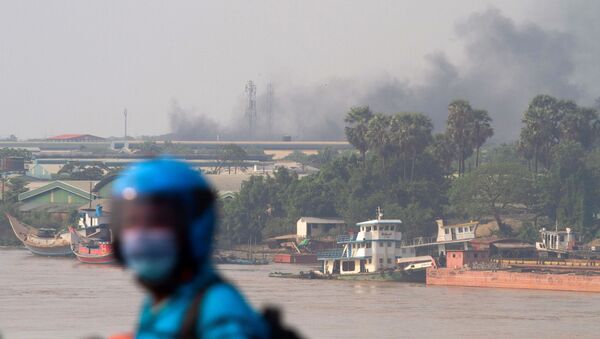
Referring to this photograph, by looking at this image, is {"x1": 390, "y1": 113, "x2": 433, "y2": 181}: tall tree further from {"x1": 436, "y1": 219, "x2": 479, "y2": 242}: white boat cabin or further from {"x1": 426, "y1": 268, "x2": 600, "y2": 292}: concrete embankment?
{"x1": 426, "y1": 268, "x2": 600, "y2": 292}: concrete embankment

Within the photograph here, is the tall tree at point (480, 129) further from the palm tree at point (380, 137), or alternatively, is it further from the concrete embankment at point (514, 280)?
the concrete embankment at point (514, 280)

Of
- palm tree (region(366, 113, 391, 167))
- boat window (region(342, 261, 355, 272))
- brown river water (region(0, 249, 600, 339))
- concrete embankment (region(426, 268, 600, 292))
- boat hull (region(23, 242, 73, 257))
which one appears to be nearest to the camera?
brown river water (region(0, 249, 600, 339))

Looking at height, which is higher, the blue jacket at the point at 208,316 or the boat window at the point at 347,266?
the blue jacket at the point at 208,316

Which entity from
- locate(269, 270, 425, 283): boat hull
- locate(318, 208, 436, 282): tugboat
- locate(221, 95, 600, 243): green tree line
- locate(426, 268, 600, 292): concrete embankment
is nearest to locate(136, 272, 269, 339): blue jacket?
locate(426, 268, 600, 292): concrete embankment

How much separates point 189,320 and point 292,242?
108216mm

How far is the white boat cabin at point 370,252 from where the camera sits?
84562 mm

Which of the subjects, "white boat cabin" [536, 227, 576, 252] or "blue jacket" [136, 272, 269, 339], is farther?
"white boat cabin" [536, 227, 576, 252]

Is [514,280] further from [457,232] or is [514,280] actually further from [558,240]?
[558,240]

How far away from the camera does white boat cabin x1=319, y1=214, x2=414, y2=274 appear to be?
3329 inches

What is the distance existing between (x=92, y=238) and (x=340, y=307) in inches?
2059

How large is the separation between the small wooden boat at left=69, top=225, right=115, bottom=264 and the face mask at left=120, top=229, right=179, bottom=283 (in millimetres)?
93968

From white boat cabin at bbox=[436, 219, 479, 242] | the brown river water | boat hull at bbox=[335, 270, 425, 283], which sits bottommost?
the brown river water

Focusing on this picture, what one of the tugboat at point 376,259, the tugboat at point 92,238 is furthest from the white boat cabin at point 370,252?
the tugboat at point 92,238

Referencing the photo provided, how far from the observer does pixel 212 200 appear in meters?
2.54
